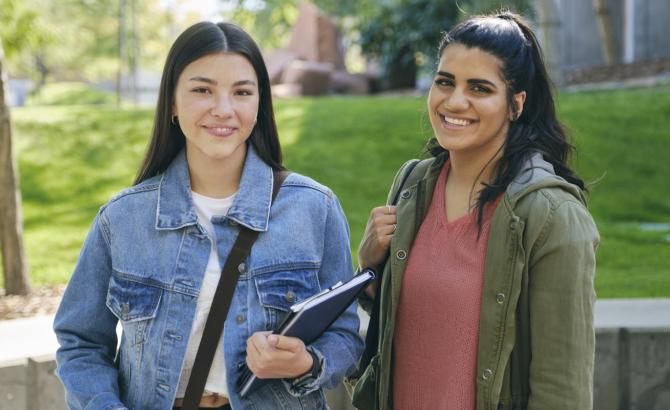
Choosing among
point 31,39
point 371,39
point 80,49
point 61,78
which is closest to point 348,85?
point 371,39

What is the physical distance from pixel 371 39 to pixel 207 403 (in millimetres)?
19067

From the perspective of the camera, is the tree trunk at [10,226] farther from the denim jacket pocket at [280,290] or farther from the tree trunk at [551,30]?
the tree trunk at [551,30]

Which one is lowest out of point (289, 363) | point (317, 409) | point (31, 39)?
point (317, 409)

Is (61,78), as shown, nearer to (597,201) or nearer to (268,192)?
(597,201)

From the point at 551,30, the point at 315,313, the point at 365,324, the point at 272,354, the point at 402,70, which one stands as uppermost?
the point at 551,30

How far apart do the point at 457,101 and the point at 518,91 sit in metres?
0.20

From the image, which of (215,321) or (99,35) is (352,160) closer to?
(215,321)

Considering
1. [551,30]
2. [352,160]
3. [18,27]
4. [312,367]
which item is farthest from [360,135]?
[312,367]

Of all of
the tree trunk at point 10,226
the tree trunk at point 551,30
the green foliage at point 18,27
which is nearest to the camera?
the tree trunk at point 10,226

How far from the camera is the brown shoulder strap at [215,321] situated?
96.0 inches

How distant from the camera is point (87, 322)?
261 cm

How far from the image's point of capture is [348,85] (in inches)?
856

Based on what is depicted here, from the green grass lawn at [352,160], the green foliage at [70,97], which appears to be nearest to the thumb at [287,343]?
the green grass lawn at [352,160]

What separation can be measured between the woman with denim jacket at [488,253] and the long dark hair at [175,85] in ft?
1.51
